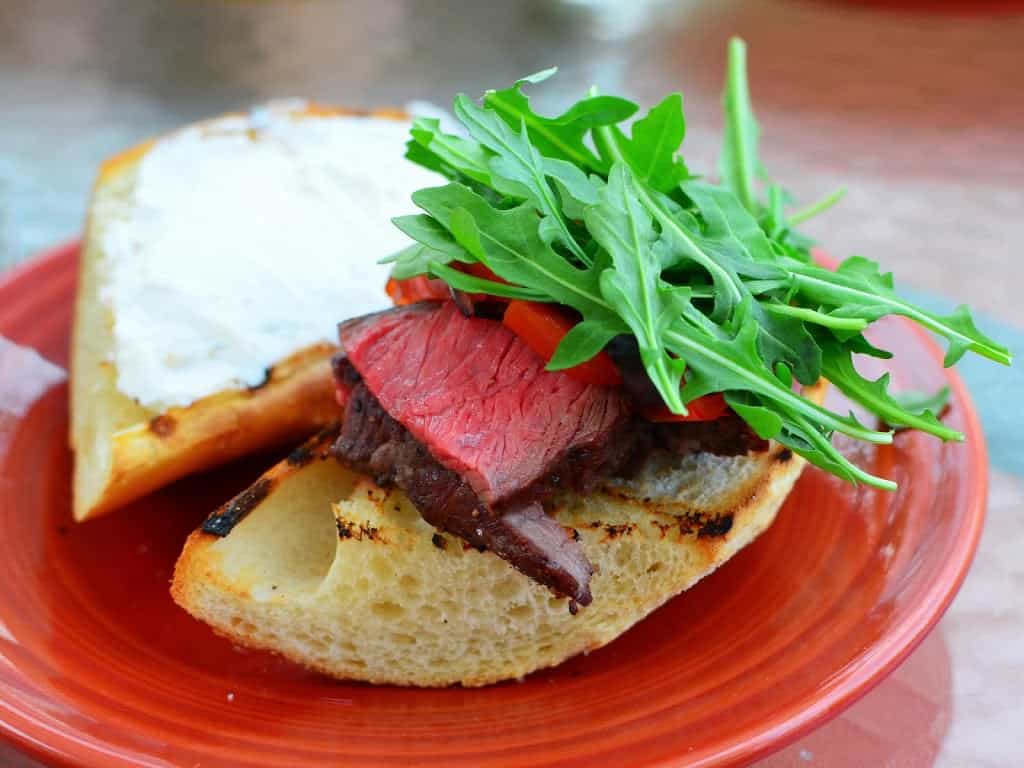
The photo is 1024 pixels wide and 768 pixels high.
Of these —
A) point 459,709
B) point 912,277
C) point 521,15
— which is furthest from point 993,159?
point 459,709

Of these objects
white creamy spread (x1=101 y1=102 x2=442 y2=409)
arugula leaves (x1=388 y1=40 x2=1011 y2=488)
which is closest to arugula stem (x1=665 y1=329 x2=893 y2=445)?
arugula leaves (x1=388 y1=40 x2=1011 y2=488)

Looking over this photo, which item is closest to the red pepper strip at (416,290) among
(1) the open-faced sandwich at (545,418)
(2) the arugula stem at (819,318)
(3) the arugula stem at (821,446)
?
(1) the open-faced sandwich at (545,418)

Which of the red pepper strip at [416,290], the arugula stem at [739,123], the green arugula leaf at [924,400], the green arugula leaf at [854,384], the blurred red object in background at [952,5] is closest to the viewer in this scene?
the green arugula leaf at [854,384]

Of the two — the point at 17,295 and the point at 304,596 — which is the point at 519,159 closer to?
the point at 304,596

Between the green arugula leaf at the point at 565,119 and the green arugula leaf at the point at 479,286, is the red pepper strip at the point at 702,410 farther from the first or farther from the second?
the green arugula leaf at the point at 565,119

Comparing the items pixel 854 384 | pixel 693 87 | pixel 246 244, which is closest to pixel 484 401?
pixel 854 384

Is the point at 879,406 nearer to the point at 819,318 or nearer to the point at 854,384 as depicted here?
the point at 854,384
